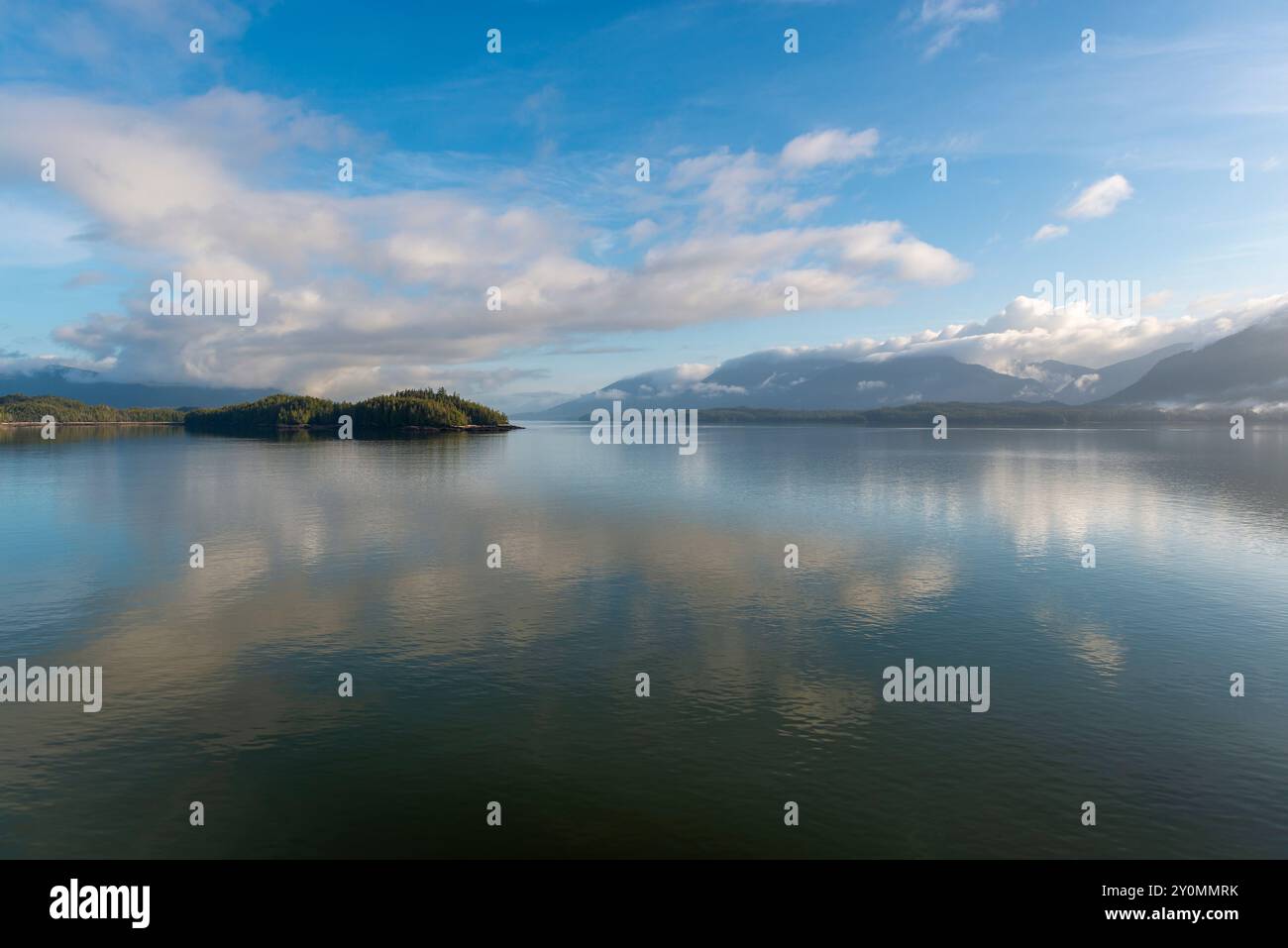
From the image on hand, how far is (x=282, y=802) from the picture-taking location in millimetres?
25703

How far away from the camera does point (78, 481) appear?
123 m

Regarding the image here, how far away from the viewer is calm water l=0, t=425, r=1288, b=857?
24.7 metres

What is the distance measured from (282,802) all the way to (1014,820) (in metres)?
27.5

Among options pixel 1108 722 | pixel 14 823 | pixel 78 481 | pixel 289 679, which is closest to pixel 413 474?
pixel 78 481

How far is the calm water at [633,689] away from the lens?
24672 millimetres

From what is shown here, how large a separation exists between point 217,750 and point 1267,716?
160 ft

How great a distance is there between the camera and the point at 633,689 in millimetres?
35719

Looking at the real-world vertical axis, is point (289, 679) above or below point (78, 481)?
below

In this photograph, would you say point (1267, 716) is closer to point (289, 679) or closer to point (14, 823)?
point (289, 679)

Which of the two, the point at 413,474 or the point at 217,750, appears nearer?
the point at 217,750
